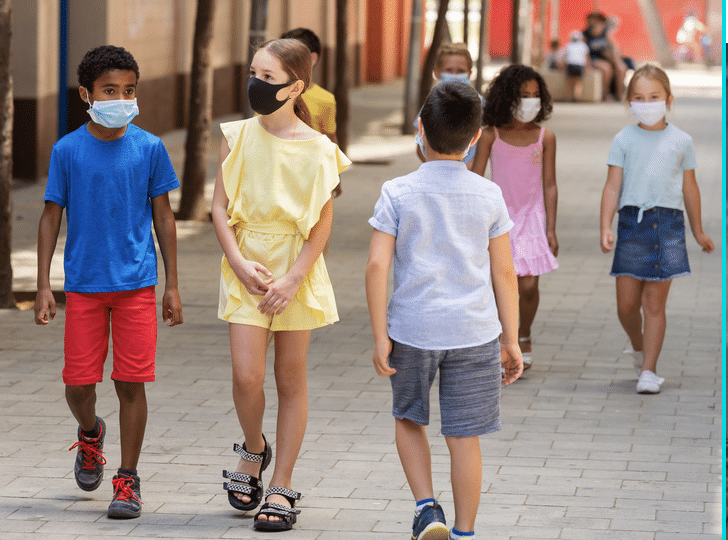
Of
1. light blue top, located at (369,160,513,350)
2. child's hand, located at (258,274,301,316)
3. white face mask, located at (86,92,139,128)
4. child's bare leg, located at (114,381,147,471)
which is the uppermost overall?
white face mask, located at (86,92,139,128)

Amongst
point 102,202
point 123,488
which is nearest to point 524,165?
point 102,202

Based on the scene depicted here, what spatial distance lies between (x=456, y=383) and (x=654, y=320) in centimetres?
292

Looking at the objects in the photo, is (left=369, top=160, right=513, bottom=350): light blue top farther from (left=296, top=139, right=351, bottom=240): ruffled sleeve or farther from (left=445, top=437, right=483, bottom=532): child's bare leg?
(left=296, top=139, right=351, bottom=240): ruffled sleeve

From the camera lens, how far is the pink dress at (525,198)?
701cm

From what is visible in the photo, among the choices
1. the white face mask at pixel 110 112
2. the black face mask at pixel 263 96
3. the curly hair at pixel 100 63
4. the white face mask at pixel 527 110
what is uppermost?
the curly hair at pixel 100 63

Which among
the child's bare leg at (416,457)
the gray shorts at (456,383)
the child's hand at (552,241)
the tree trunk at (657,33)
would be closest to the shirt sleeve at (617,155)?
the child's hand at (552,241)

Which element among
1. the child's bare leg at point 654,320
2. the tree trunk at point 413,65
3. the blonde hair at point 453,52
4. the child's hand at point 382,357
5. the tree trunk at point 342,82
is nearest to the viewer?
the child's hand at point 382,357

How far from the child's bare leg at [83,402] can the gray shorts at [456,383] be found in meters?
1.28

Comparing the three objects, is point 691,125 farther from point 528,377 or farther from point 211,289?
point 528,377

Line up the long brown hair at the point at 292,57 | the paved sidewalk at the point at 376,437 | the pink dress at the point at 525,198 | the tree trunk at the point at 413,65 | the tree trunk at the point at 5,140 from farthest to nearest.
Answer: the tree trunk at the point at 413,65
the tree trunk at the point at 5,140
the pink dress at the point at 525,198
the paved sidewalk at the point at 376,437
the long brown hair at the point at 292,57

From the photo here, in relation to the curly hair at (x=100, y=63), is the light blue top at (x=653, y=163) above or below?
below

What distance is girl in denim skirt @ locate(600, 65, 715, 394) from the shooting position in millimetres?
6684

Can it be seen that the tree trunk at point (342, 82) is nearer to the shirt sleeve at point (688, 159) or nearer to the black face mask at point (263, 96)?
the shirt sleeve at point (688, 159)

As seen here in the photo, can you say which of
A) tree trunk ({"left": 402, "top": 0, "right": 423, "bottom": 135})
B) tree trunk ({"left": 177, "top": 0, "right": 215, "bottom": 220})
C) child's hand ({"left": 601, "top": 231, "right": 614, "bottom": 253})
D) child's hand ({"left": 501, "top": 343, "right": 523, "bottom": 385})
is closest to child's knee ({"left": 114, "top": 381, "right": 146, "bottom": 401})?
child's hand ({"left": 501, "top": 343, "right": 523, "bottom": 385})
